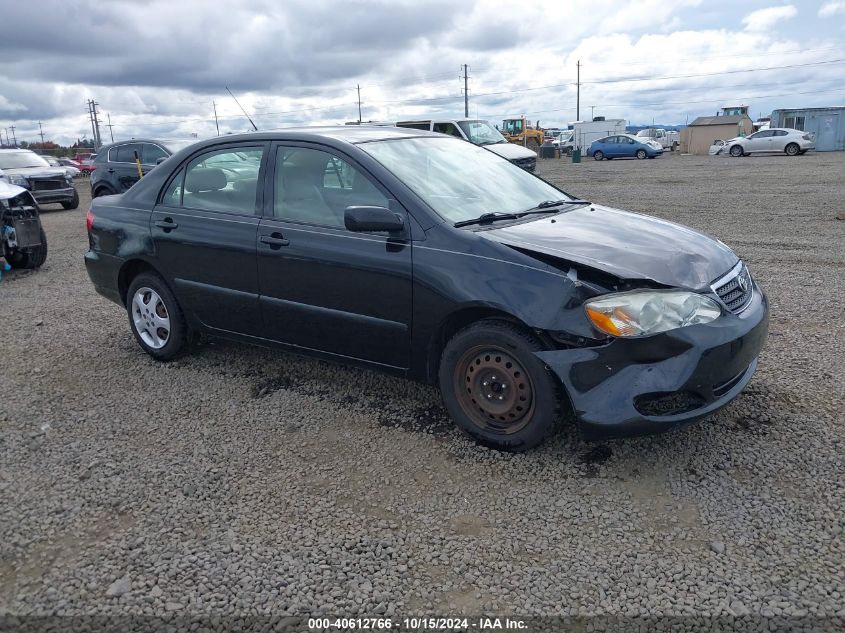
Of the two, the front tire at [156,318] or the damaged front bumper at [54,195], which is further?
the damaged front bumper at [54,195]

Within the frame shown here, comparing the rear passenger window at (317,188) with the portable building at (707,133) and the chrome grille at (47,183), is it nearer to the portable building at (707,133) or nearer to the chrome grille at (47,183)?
the chrome grille at (47,183)

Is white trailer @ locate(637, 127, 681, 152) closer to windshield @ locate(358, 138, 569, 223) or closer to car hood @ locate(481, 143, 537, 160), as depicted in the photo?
car hood @ locate(481, 143, 537, 160)

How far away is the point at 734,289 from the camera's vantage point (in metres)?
3.51

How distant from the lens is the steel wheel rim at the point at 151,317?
16.5ft

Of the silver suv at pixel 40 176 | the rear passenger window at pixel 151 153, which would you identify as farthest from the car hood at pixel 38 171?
the rear passenger window at pixel 151 153

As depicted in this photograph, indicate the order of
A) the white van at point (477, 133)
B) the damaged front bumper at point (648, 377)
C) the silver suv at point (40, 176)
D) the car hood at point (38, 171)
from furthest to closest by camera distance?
the white van at point (477, 133)
the silver suv at point (40, 176)
the car hood at point (38, 171)
the damaged front bumper at point (648, 377)

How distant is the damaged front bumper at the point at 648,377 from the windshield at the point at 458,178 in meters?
1.10

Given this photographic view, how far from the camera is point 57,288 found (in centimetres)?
804

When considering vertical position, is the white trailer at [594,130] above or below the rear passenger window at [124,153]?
above

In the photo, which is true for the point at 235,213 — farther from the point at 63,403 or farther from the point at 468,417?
the point at 468,417

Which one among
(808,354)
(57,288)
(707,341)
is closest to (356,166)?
(707,341)

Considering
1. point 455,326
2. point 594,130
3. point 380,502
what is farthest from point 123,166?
point 594,130

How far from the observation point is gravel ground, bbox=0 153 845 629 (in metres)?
2.54

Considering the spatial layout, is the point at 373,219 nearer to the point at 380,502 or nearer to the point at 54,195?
the point at 380,502
